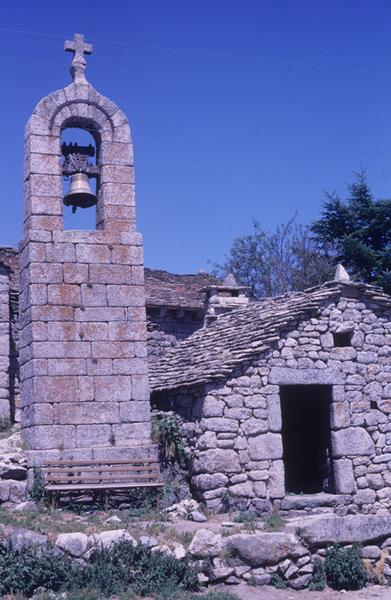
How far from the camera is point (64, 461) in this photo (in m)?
10.7

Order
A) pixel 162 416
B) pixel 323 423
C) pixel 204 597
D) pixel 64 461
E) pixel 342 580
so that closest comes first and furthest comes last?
pixel 204 597
pixel 342 580
pixel 64 461
pixel 162 416
pixel 323 423

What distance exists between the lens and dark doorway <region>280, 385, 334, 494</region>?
14578mm

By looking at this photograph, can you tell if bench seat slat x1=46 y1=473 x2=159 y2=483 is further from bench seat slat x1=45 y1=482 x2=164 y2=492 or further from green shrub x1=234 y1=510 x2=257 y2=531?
green shrub x1=234 y1=510 x2=257 y2=531

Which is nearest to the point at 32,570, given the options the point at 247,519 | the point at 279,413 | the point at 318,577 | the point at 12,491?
the point at 12,491

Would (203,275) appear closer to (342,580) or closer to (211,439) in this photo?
(211,439)

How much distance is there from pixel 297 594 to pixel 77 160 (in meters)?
6.90

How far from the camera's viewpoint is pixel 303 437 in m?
15.7

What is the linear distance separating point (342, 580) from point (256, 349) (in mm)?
3755

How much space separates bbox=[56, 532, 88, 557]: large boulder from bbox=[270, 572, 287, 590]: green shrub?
7.69 feet

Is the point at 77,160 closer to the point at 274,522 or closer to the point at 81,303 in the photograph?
the point at 81,303

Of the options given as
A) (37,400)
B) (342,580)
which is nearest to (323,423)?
(342,580)

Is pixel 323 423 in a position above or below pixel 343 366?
below

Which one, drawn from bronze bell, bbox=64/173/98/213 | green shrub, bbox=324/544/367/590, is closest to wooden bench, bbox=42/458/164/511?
green shrub, bbox=324/544/367/590

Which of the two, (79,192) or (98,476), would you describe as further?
(79,192)
